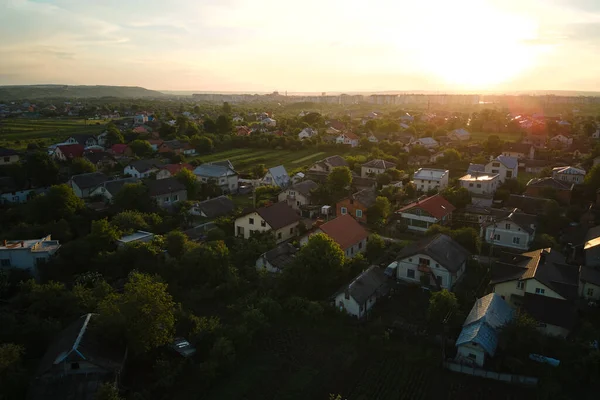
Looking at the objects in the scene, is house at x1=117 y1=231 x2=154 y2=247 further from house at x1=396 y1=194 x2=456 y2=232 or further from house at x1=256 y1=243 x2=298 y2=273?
house at x1=396 y1=194 x2=456 y2=232

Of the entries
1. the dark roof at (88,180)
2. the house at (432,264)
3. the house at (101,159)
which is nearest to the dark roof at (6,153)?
the house at (101,159)

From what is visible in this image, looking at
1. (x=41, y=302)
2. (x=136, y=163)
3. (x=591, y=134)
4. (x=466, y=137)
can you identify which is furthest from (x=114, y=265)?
(x=591, y=134)

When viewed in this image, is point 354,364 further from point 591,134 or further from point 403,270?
point 591,134

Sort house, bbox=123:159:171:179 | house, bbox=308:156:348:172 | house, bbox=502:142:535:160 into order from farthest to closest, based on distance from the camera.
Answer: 1. house, bbox=502:142:535:160
2. house, bbox=308:156:348:172
3. house, bbox=123:159:171:179

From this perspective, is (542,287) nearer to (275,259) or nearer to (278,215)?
(275,259)

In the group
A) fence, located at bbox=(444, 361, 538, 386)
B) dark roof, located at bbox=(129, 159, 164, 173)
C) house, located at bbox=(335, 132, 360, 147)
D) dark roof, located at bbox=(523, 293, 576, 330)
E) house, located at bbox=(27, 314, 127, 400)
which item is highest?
house, located at bbox=(335, 132, 360, 147)

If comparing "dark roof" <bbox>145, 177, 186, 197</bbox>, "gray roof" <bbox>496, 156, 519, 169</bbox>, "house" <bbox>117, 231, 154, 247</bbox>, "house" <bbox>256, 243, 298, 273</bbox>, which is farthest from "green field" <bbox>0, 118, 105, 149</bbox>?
"gray roof" <bbox>496, 156, 519, 169</bbox>

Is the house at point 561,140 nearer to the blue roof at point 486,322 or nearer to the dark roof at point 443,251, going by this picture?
the dark roof at point 443,251
